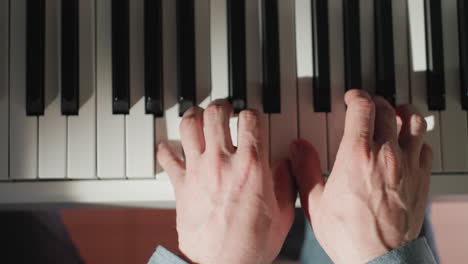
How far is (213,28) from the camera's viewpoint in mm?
809

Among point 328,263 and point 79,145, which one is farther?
point 328,263

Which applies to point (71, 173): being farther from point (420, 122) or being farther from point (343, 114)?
point (420, 122)

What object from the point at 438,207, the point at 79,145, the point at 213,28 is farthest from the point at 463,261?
the point at 79,145

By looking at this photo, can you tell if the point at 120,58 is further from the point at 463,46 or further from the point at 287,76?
the point at 463,46

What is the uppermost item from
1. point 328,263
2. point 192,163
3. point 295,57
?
point 295,57

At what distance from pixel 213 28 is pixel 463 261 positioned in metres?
0.67

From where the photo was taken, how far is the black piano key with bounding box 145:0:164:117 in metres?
0.79

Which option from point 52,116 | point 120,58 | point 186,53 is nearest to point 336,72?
point 186,53

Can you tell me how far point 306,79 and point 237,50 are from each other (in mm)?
133

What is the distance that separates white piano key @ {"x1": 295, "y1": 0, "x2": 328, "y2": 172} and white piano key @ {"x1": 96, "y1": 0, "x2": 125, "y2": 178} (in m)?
0.32

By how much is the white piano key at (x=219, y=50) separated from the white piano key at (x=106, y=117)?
176 millimetres

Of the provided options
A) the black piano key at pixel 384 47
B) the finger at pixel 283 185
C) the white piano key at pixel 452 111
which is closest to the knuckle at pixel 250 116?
the finger at pixel 283 185

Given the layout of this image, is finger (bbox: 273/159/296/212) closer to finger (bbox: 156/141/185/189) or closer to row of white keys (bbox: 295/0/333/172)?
row of white keys (bbox: 295/0/333/172)

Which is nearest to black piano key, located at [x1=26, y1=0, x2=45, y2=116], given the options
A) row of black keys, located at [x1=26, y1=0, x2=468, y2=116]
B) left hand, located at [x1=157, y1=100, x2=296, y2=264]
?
row of black keys, located at [x1=26, y1=0, x2=468, y2=116]
